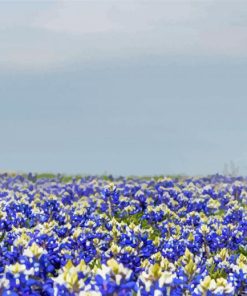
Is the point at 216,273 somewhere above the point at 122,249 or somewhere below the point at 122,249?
below

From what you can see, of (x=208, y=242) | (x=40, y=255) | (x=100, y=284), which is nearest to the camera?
(x=100, y=284)

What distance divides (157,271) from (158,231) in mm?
7566

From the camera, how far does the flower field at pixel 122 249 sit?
5.57 m

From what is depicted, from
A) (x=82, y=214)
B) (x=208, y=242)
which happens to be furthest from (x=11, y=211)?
(x=208, y=242)

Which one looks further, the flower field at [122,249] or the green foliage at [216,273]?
the green foliage at [216,273]

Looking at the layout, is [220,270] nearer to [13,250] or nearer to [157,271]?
[13,250]

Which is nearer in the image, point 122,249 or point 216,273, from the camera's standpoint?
point 122,249

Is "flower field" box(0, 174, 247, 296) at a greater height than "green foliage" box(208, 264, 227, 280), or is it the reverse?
"flower field" box(0, 174, 247, 296)

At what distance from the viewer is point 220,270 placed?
9023 mm

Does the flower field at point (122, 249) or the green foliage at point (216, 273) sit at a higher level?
the flower field at point (122, 249)

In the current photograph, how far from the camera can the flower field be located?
5.57 meters

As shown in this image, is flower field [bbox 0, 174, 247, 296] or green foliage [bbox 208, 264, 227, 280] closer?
flower field [bbox 0, 174, 247, 296]

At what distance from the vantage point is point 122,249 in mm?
7988

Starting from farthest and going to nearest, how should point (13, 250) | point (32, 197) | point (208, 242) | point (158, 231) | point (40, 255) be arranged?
point (32, 197) → point (158, 231) → point (208, 242) → point (13, 250) → point (40, 255)
